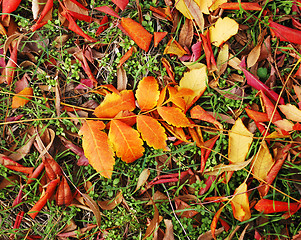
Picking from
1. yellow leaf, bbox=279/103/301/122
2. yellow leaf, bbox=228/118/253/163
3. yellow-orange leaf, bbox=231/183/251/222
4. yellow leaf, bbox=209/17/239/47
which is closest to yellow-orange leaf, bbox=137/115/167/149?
yellow leaf, bbox=228/118/253/163

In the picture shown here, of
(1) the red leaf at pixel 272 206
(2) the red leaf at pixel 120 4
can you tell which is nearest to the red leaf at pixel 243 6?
(2) the red leaf at pixel 120 4

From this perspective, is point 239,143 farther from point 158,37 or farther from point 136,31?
point 136,31

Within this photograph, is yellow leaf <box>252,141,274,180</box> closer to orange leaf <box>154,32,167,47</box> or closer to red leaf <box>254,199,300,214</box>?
red leaf <box>254,199,300,214</box>

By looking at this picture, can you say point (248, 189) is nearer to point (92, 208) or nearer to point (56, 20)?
point (92, 208)

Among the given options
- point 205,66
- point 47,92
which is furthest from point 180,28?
point 47,92

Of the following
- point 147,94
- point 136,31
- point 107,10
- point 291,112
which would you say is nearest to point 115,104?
point 147,94
